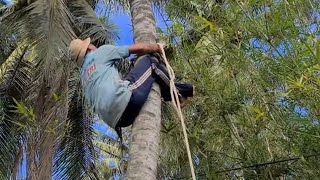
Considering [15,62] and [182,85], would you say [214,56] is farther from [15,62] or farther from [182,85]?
[15,62]

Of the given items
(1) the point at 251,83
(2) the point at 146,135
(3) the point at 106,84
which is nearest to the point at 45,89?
(1) the point at 251,83

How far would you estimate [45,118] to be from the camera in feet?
Result: 23.9

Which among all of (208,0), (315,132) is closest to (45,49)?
(208,0)

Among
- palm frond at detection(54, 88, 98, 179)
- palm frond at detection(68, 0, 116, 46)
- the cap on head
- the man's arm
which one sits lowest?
the man's arm

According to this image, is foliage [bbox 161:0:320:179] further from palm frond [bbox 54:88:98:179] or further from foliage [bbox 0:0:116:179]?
palm frond [bbox 54:88:98:179]

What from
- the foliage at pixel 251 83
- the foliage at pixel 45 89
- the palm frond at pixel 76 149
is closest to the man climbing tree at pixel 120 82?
the foliage at pixel 251 83

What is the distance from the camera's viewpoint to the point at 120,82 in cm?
312

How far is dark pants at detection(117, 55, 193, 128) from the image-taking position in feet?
9.71

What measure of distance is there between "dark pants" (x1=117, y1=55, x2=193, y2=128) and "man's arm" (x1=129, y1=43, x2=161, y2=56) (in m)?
0.06

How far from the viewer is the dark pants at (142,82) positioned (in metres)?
2.96

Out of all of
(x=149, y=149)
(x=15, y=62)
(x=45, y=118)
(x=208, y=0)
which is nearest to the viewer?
(x=149, y=149)

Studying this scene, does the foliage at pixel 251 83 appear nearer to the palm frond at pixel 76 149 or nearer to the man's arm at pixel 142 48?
the man's arm at pixel 142 48

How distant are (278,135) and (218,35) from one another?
3.09 feet

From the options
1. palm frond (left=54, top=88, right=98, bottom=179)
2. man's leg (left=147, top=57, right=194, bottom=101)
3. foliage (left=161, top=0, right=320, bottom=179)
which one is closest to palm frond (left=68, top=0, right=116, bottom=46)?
palm frond (left=54, top=88, right=98, bottom=179)
